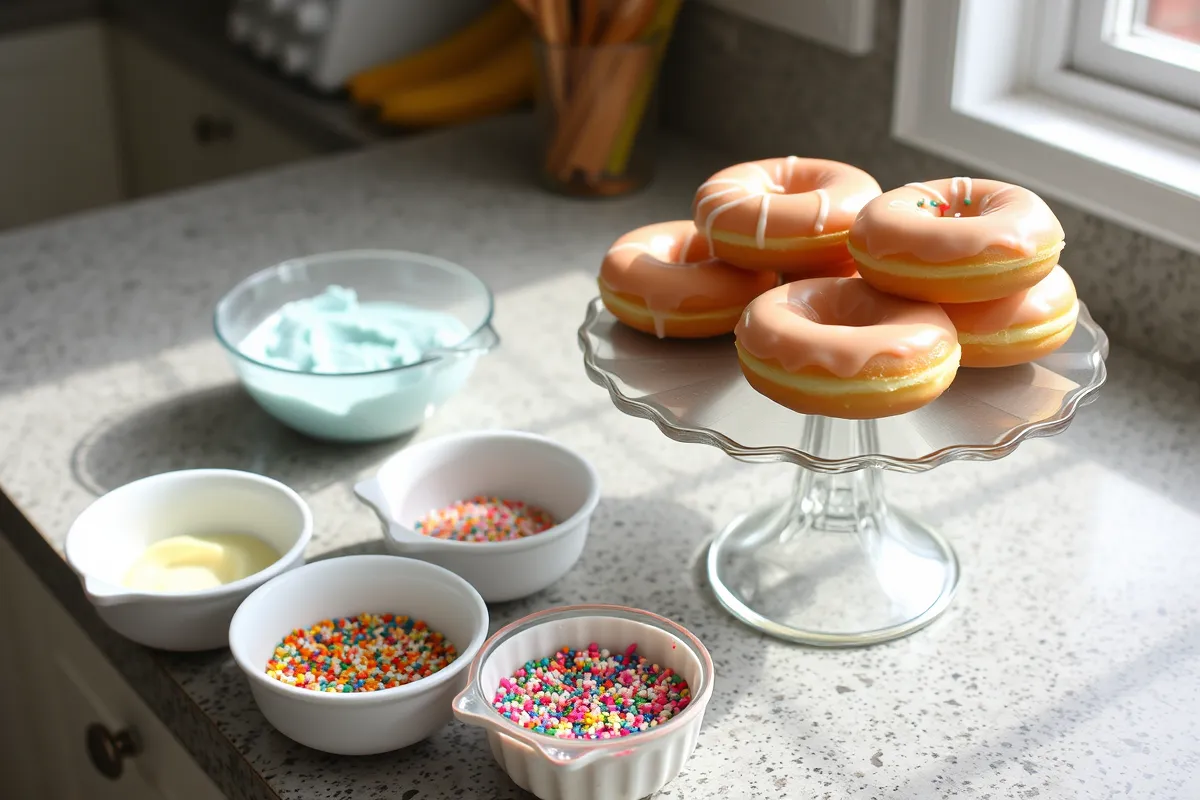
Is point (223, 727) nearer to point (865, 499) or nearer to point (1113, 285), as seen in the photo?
point (865, 499)

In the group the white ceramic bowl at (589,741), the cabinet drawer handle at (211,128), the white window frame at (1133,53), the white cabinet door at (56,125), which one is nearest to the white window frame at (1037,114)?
the white window frame at (1133,53)

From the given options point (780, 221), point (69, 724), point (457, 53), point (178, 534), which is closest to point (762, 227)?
point (780, 221)

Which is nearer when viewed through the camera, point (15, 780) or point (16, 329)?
point (16, 329)

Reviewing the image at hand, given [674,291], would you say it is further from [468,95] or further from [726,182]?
[468,95]

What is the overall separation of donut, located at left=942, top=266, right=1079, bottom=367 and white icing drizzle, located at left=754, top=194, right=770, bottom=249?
4.5 inches

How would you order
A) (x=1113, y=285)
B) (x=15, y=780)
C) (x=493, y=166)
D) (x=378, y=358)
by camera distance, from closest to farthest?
(x=378, y=358)
(x=1113, y=285)
(x=15, y=780)
(x=493, y=166)

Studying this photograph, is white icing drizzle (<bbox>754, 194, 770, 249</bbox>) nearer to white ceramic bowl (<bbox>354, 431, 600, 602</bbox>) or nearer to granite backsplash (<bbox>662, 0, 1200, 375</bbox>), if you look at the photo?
white ceramic bowl (<bbox>354, 431, 600, 602</bbox>)

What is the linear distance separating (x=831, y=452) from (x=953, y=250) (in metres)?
0.18

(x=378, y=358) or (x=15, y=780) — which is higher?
(x=378, y=358)

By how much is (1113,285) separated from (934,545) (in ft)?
1.19

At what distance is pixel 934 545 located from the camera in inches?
35.5

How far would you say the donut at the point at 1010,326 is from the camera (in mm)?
754

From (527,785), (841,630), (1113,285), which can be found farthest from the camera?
(1113,285)

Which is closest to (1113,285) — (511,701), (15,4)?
(511,701)
